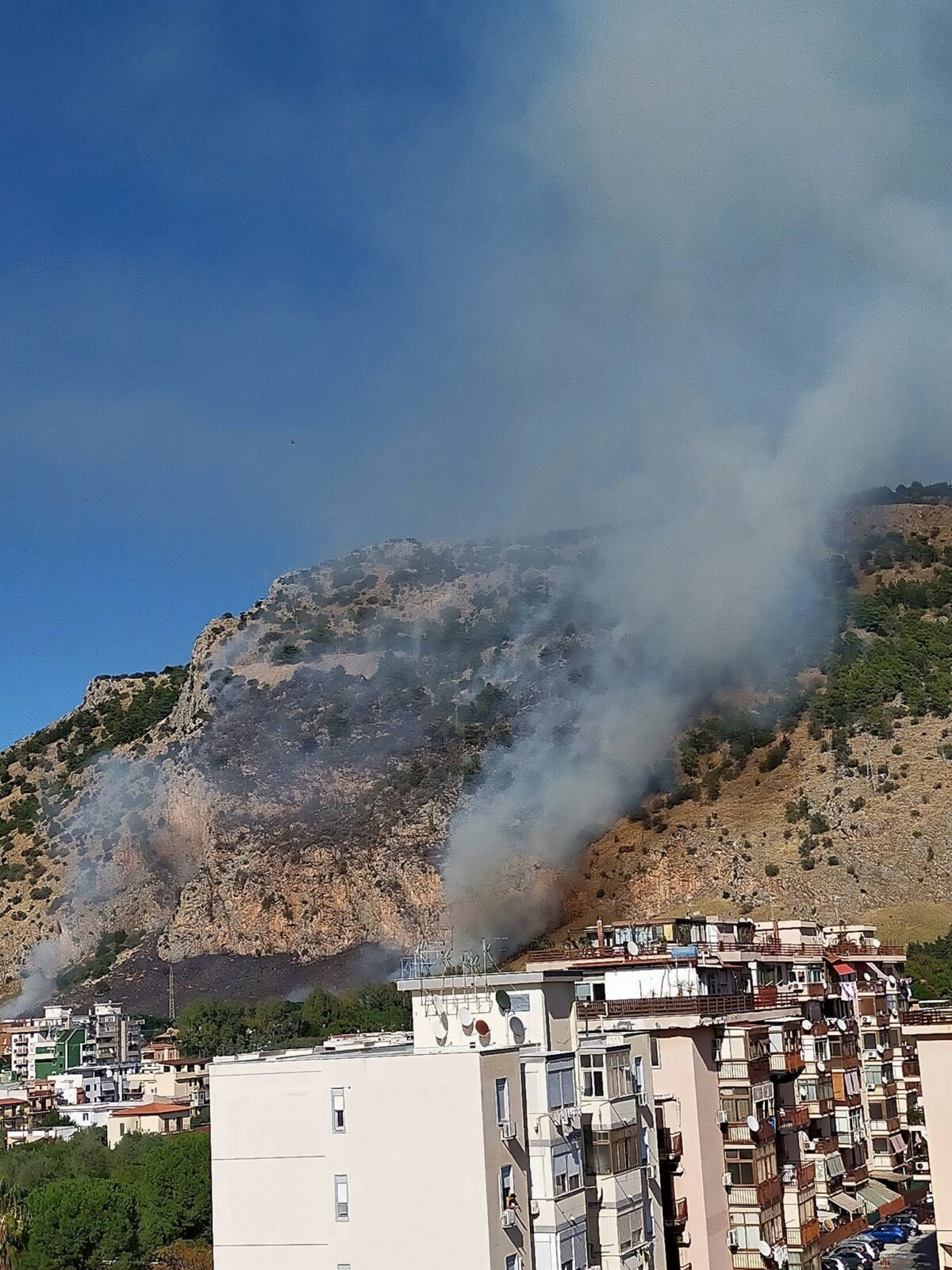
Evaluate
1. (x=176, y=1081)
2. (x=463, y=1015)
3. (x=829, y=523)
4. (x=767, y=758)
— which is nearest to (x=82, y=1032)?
(x=176, y=1081)

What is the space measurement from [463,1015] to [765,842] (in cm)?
9261

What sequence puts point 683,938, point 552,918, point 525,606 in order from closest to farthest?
point 683,938 → point 552,918 → point 525,606

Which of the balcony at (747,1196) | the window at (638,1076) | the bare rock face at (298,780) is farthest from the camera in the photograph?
the bare rock face at (298,780)

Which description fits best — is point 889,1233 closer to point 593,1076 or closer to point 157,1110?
point 593,1076

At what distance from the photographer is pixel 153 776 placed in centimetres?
17775

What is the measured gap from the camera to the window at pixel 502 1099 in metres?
33.5

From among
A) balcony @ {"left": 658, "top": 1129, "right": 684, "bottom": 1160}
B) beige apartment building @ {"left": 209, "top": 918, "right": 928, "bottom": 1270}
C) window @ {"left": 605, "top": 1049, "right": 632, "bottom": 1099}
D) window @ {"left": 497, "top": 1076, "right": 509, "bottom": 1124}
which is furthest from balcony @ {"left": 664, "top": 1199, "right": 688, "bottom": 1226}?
window @ {"left": 497, "top": 1076, "right": 509, "bottom": 1124}

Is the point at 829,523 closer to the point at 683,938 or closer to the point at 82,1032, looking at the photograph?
the point at 82,1032

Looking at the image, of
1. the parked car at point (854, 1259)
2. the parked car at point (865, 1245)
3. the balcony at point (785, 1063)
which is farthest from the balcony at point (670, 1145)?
the parked car at point (865, 1245)

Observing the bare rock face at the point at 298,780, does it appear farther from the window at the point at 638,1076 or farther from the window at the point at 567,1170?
the window at the point at 567,1170

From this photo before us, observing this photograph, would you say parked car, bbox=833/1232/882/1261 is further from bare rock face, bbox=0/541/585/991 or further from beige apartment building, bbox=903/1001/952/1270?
bare rock face, bbox=0/541/585/991

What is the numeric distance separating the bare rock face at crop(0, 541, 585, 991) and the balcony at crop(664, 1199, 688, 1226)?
99.5m

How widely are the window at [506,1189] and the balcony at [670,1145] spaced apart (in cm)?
1189

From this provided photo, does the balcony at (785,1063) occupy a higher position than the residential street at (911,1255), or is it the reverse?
the balcony at (785,1063)
